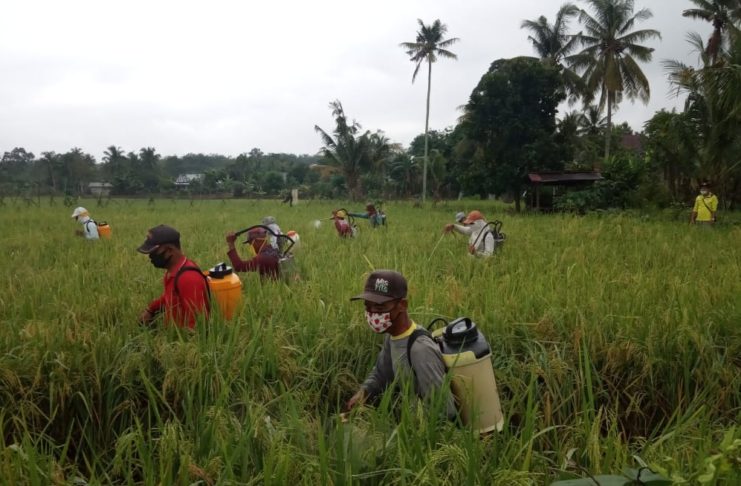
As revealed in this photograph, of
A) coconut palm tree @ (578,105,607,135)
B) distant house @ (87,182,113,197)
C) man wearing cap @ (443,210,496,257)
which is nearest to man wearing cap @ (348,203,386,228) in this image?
man wearing cap @ (443,210,496,257)

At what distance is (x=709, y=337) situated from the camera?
262 cm

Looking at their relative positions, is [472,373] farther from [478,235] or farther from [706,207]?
[706,207]

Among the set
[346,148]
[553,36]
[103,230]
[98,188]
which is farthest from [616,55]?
[98,188]

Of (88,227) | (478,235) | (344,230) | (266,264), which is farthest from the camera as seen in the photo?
(344,230)

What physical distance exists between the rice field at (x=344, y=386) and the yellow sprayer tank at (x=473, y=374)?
0.12 m

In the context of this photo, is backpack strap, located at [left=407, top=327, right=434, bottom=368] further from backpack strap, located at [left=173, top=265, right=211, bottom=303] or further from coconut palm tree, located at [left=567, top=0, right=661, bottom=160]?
coconut palm tree, located at [left=567, top=0, right=661, bottom=160]

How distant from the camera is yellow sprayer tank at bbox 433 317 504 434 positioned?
202 centimetres

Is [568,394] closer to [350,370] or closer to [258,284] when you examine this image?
[350,370]

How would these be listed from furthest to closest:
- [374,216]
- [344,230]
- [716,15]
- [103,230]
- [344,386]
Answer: [716,15], [374,216], [103,230], [344,230], [344,386]

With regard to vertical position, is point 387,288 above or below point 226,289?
above

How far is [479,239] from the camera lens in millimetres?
6031

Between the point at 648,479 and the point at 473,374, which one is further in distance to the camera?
the point at 473,374

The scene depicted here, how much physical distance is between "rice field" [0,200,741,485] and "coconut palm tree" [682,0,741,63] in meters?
22.8

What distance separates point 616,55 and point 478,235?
967 inches
